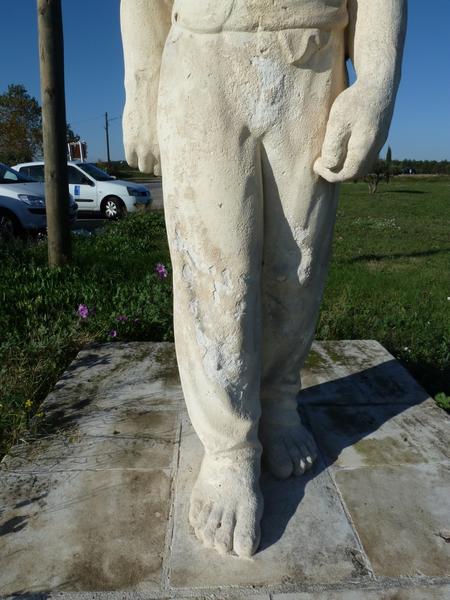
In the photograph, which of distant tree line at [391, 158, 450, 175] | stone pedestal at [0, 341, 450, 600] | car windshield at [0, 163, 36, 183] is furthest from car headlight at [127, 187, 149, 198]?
distant tree line at [391, 158, 450, 175]

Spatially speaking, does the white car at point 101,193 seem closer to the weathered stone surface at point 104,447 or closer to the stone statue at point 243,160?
the weathered stone surface at point 104,447

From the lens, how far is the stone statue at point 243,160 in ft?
4.95

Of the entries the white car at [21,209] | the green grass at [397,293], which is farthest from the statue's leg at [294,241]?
the white car at [21,209]

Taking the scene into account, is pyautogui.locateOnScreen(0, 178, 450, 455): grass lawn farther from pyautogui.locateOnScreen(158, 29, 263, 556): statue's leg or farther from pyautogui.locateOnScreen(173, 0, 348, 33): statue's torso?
pyautogui.locateOnScreen(173, 0, 348, 33): statue's torso

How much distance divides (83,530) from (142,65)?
5.07ft

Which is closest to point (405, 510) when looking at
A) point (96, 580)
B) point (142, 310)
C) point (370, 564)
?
point (370, 564)

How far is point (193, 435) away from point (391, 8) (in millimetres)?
1715

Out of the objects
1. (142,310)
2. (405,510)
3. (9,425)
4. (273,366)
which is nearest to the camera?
(405,510)

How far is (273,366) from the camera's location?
203 centimetres

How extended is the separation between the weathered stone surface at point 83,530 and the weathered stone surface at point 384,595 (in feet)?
1.38

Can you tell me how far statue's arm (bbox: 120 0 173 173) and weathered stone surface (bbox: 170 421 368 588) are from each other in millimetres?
1253

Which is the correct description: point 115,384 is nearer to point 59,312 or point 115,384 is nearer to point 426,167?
point 59,312

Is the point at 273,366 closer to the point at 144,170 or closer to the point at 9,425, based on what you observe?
the point at 144,170

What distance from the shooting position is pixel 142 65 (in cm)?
179
